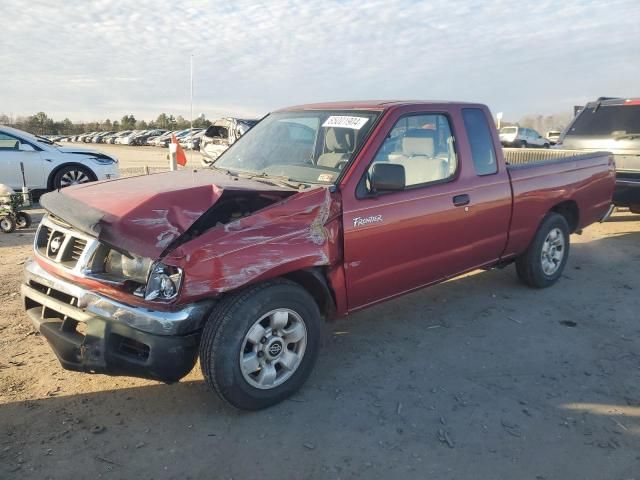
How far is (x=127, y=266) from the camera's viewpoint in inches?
120

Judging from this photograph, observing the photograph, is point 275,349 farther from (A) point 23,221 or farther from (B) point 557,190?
(A) point 23,221

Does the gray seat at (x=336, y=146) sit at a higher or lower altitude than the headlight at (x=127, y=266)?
higher

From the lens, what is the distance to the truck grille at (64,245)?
3076mm

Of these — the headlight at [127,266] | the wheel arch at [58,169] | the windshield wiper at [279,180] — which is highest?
the wheel arch at [58,169]

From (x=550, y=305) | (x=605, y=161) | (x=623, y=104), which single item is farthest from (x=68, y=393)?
(x=623, y=104)

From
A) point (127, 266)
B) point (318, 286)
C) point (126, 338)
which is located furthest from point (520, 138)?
point (126, 338)

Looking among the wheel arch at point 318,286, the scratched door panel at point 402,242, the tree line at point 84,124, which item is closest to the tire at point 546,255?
the scratched door panel at point 402,242

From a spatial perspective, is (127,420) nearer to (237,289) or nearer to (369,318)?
(237,289)

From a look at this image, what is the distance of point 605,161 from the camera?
6105mm

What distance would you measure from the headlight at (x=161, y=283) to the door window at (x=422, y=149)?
5.66 ft

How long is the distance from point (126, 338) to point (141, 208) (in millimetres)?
765

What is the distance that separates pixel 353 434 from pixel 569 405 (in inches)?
57.9

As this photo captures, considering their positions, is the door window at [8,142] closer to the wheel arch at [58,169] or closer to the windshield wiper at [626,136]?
the wheel arch at [58,169]

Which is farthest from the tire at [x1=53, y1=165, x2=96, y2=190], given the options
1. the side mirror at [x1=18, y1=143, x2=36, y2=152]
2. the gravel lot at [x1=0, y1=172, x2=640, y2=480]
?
the gravel lot at [x1=0, y1=172, x2=640, y2=480]
